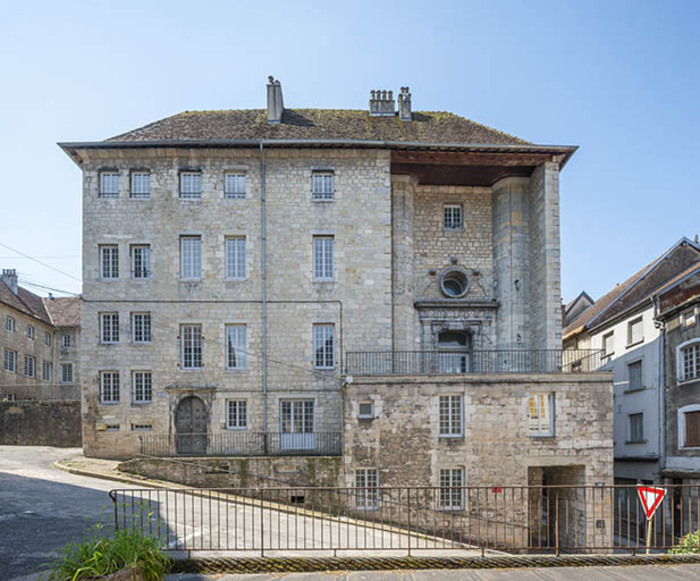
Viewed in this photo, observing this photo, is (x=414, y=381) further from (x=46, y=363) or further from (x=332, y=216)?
(x=46, y=363)

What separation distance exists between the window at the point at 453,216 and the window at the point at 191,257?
32.4 feet

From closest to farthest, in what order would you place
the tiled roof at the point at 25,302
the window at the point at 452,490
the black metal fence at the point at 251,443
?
the window at the point at 452,490, the black metal fence at the point at 251,443, the tiled roof at the point at 25,302

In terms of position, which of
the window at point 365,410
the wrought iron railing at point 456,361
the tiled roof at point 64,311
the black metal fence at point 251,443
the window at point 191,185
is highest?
the window at point 191,185

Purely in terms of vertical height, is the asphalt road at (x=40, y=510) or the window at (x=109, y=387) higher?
the window at (x=109, y=387)

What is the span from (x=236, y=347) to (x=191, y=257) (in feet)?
12.5

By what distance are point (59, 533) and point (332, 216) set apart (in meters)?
14.7

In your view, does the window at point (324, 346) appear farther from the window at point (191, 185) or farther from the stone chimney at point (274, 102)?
the stone chimney at point (274, 102)

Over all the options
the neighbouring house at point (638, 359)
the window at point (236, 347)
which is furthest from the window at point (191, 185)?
the neighbouring house at point (638, 359)

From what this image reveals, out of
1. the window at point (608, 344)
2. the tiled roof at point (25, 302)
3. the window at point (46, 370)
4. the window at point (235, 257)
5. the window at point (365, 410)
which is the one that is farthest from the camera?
the window at point (46, 370)

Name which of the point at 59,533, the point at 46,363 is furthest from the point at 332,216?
the point at 46,363

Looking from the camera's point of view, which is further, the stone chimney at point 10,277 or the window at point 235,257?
the stone chimney at point 10,277

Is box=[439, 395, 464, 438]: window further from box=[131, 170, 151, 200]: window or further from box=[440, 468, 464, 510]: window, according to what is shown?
box=[131, 170, 151, 200]: window

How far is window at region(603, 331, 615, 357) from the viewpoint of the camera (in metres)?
27.5

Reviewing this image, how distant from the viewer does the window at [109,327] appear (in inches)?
906
